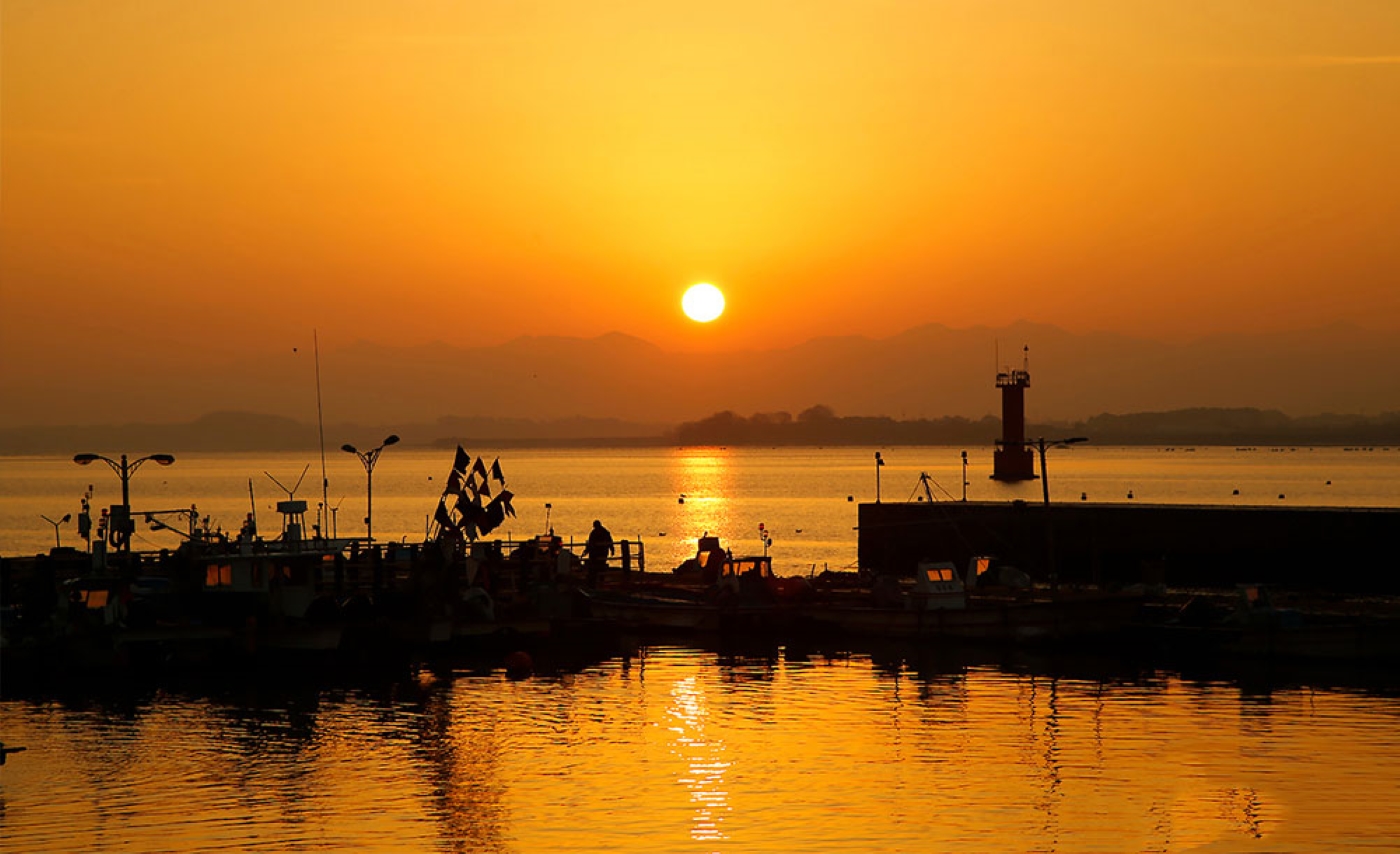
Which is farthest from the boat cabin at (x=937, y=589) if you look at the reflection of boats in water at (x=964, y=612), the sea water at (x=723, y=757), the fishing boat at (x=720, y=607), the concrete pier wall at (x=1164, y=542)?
the concrete pier wall at (x=1164, y=542)

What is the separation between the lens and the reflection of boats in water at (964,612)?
56625 millimetres

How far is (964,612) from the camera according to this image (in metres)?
58.1

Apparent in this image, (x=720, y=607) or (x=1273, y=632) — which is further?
(x=720, y=607)

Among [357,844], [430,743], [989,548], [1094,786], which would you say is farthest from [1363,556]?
[357,844]

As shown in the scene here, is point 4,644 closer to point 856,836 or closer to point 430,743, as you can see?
point 430,743

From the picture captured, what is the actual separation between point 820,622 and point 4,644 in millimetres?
28623

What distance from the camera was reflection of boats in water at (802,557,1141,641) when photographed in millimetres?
56625

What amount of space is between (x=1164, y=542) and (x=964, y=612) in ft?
82.3

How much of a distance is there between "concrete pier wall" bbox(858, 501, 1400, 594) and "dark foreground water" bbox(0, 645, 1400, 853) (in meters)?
20.2

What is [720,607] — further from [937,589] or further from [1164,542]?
[1164,542]

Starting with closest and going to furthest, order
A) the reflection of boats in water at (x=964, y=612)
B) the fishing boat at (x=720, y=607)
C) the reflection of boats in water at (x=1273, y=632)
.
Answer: the reflection of boats in water at (x=1273, y=632)
the reflection of boats in water at (x=964, y=612)
the fishing boat at (x=720, y=607)

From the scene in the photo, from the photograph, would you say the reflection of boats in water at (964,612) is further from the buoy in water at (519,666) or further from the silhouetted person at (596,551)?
the silhouetted person at (596,551)

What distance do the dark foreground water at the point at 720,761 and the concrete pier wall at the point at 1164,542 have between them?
2022 cm

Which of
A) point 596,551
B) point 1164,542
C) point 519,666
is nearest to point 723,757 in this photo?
point 519,666
